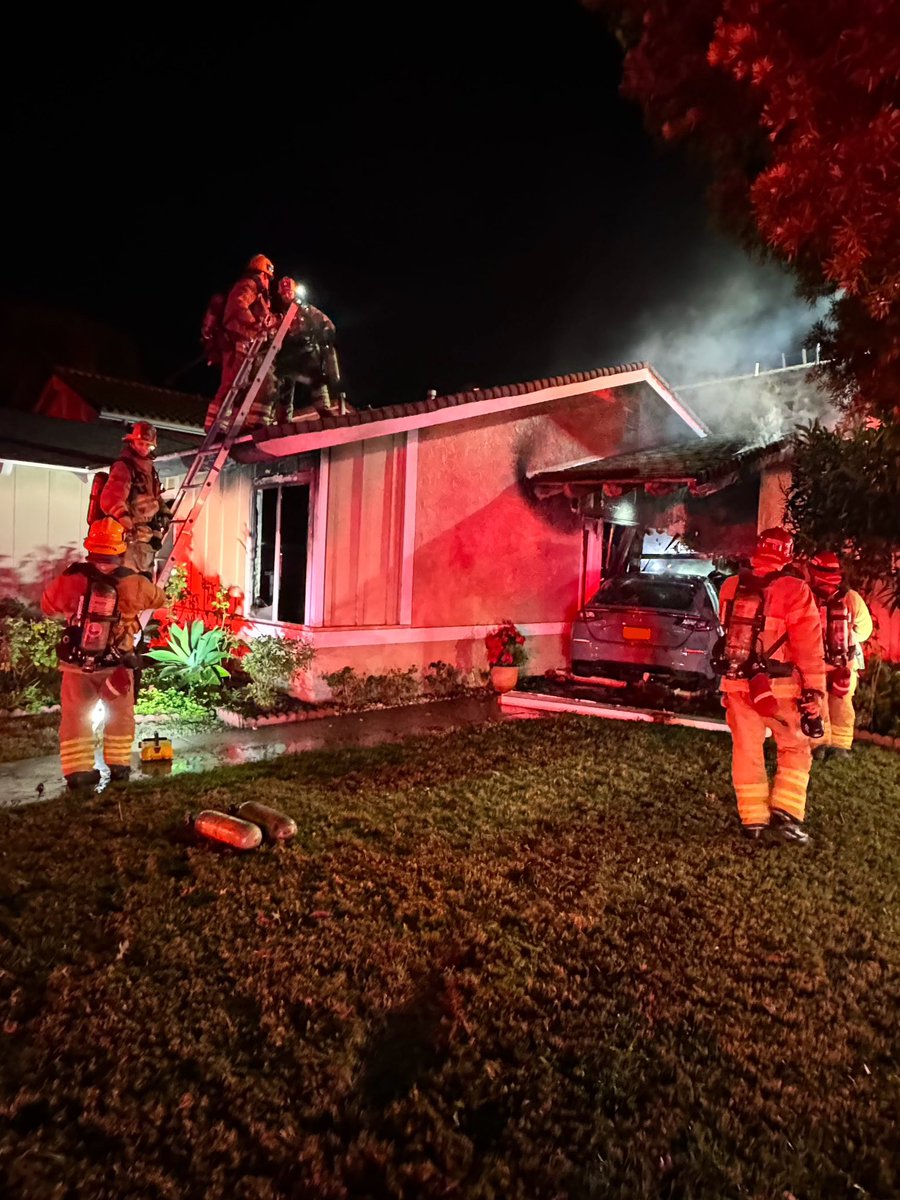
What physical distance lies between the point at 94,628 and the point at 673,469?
7243mm

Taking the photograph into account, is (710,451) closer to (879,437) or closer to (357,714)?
(879,437)

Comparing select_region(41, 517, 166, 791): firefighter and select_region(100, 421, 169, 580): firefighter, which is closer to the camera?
select_region(41, 517, 166, 791): firefighter

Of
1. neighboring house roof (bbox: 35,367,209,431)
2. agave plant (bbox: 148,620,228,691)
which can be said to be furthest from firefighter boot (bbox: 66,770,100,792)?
neighboring house roof (bbox: 35,367,209,431)

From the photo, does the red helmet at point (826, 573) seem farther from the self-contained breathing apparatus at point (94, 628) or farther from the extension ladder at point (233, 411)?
the self-contained breathing apparatus at point (94, 628)

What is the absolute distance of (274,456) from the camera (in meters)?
8.49

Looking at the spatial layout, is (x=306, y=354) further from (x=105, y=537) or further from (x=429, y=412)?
(x=105, y=537)

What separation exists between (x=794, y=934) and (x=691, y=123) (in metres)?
4.49

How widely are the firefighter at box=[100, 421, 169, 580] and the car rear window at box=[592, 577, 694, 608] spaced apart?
548cm

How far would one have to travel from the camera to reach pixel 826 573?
6.93 metres

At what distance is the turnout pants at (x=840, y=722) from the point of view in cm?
727

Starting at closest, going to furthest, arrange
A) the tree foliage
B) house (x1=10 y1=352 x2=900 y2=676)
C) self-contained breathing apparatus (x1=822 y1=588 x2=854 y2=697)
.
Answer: self-contained breathing apparatus (x1=822 y1=588 x2=854 y2=697) → the tree foliage → house (x1=10 y1=352 x2=900 y2=676)

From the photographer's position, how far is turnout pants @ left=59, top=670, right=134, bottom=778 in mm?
5660

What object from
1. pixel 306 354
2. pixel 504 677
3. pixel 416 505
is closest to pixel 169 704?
pixel 416 505

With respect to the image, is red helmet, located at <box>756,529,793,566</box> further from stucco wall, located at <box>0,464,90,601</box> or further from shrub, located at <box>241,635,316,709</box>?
stucco wall, located at <box>0,464,90,601</box>
